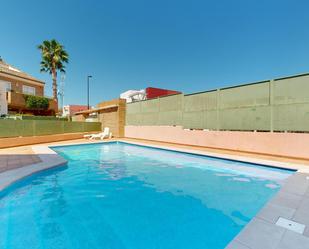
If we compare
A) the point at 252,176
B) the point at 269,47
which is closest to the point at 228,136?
the point at 252,176

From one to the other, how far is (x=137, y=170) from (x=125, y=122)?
10983 mm

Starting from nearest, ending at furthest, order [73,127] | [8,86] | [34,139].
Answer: [34,139]
[73,127]
[8,86]

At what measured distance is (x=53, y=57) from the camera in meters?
23.9

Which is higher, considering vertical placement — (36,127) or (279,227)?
(36,127)

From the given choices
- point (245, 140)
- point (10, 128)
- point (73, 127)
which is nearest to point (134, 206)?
point (245, 140)

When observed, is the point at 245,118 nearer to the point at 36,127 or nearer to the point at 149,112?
the point at 149,112

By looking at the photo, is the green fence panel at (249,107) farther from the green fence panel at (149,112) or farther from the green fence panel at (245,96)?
the green fence panel at (149,112)

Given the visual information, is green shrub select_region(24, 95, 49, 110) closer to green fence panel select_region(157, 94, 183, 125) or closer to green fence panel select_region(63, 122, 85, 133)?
green fence panel select_region(63, 122, 85, 133)

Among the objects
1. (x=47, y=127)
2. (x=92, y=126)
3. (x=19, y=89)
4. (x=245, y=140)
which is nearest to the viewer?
(x=245, y=140)

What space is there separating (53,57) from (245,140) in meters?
26.3

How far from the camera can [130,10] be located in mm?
13602

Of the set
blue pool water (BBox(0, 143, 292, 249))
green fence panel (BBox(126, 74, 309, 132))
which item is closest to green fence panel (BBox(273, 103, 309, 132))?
green fence panel (BBox(126, 74, 309, 132))

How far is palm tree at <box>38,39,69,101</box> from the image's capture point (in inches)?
926

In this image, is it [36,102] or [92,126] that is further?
[36,102]
